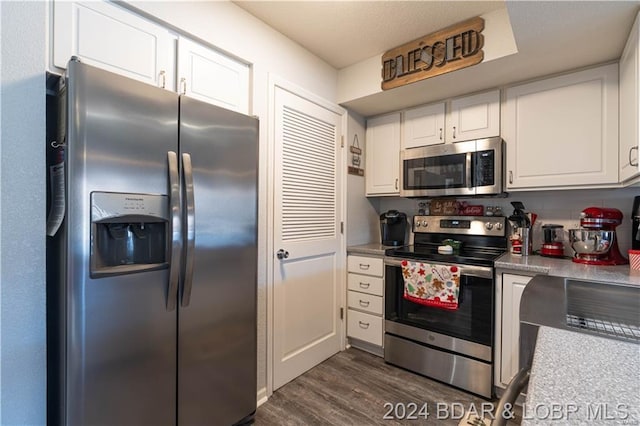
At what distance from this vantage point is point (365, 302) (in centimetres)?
258

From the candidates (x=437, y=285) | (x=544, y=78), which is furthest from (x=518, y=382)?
(x=544, y=78)

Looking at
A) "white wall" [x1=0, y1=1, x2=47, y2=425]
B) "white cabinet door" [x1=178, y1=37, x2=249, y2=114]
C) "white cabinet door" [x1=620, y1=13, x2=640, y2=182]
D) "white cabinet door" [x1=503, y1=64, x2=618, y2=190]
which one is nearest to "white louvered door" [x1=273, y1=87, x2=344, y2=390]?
"white cabinet door" [x1=178, y1=37, x2=249, y2=114]

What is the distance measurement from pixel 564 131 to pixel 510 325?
132cm

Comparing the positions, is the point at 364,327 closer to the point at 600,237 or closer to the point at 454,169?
the point at 454,169

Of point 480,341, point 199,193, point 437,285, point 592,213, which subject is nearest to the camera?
point 199,193

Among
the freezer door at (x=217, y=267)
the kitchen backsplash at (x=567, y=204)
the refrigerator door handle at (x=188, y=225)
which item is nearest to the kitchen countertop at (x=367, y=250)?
the kitchen backsplash at (x=567, y=204)

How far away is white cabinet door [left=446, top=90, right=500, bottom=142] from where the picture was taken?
88.4 inches

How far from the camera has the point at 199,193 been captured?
1.43m

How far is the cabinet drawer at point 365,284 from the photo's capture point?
2.51m

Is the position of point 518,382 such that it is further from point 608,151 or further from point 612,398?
point 608,151

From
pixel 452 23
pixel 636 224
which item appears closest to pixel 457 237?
pixel 636 224

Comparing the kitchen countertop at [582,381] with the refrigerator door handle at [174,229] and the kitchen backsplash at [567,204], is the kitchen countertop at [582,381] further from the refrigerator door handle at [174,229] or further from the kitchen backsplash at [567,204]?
the kitchen backsplash at [567,204]

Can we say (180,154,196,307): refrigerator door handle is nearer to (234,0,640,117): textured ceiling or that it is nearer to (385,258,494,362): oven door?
(234,0,640,117): textured ceiling

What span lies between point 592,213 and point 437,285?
3.32ft
